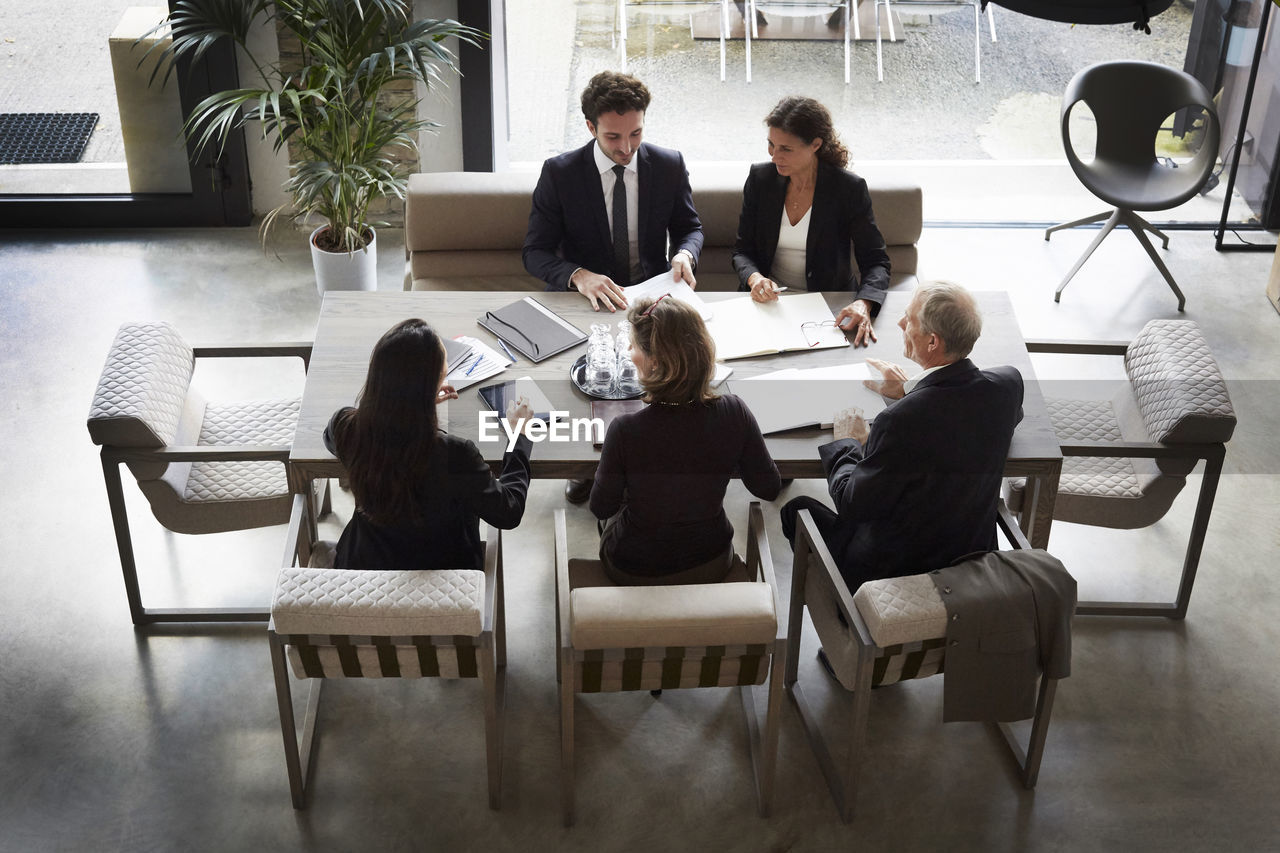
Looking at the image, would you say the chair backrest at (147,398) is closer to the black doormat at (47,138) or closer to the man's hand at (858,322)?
the man's hand at (858,322)

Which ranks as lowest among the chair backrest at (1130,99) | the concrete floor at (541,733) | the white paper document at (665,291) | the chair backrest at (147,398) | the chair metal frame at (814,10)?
the concrete floor at (541,733)

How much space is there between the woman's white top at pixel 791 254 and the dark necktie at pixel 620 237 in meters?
0.51

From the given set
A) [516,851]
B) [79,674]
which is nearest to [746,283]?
[516,851]

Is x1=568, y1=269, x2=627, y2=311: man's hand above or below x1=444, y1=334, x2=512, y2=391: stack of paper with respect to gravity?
above

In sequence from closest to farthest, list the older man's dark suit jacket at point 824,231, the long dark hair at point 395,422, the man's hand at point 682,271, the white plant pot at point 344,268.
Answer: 1. the long dark hair at point 395,422
2. the man's hand at point 682,271
3. the older man's dark suit jacket at point 824,231
4. the white plant pot at point 344,268

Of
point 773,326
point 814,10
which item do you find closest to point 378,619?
point 773,326

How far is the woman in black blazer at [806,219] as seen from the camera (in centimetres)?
398

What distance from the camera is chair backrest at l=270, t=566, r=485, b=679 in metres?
2.85

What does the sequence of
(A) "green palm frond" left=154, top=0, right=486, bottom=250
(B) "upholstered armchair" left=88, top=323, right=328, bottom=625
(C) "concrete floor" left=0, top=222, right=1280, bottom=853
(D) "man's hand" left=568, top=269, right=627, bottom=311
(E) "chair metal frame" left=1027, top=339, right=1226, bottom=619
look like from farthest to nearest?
(A) "green palm frond" left=154, top=0, right=486, bottom=250 < (D) "man's hand" left=568, top=269, right=627, bottom=311 < (E) "chair metal frame" left=1027, top=339, right=1226, bottom=619 < (B) "upholstered armchair" left=88, top=323, right=328, bottom=625 < (C) "concrete floor" left=0, top=222, right=1280, bottom=853

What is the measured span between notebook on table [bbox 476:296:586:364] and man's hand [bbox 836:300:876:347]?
0.79m

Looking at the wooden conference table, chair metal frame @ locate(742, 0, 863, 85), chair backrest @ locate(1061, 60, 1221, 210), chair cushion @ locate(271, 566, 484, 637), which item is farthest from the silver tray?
chair backrest @ locate(1061, 60, 1221, 210)

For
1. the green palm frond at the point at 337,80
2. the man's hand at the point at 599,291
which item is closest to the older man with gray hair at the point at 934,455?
the man's hand at the point at 599,291

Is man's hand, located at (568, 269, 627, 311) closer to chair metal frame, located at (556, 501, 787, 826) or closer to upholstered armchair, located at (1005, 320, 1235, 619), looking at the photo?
chair metal frame, located at (556, 501, 787, 826)

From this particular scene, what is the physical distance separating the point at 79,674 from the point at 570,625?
1.64 meters
